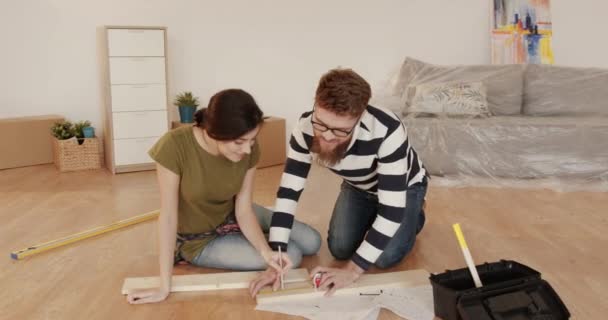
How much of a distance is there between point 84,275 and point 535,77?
3.10 m

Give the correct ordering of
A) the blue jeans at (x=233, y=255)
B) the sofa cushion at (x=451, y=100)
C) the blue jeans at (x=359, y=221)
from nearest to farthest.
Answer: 1. the blue jeans at (x=233, y=255)
2. the blue jeans at (x=359, y=221)
3. the sofa cushion at (x=451, y=100)

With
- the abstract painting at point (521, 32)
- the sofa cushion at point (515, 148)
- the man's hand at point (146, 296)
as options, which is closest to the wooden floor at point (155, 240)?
the man's hand at point (146, 296)

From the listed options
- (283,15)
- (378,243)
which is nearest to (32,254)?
(378,243)

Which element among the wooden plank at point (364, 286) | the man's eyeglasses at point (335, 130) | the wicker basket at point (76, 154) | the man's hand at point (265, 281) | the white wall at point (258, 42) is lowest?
the wooden plank at point (364, 286)

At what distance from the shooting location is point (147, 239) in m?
2.44

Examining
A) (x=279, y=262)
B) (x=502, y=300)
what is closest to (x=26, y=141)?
(x=279, y=262)

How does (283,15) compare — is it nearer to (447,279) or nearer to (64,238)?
(64,238)

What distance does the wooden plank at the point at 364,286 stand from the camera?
1823 millimetres

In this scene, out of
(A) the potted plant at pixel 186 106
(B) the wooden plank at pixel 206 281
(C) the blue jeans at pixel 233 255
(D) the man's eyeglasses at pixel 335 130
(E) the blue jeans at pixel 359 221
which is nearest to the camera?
(D) the man's eyeglasses at pixel 335 130

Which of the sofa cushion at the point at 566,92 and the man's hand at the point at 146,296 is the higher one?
the sofa cushion at the point at 566,92

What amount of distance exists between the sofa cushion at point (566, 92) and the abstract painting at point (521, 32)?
277mm

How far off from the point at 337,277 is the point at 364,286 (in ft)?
0.33

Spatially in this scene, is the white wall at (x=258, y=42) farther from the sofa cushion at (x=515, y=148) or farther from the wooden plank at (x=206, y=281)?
the wooden plank at (x=206, y=281)

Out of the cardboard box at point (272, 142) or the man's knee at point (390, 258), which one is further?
the cardboard box at point (272, 142)
